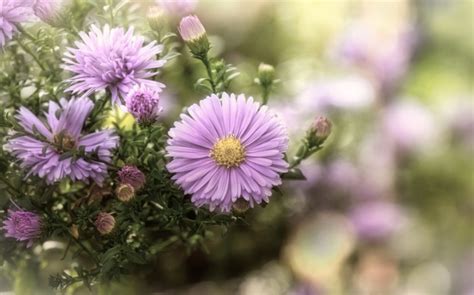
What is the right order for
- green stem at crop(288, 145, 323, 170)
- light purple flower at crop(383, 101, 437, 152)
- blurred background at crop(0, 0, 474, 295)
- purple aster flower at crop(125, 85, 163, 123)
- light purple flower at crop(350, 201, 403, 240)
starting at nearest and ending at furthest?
purple aster flower at crop(125, 85, 163, 123) → green stem at crop(288, 145, 323, 170) → blurred background at crop(0, 0, 474, 295) → light purple flower at crop(350, 201, 403, 240) → light purple flower at crop(383, 101, 437, 152)

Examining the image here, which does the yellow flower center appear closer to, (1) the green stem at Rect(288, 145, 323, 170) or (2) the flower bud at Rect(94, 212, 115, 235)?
(2) the flower bud at Rect(94, 212, 115, 235)

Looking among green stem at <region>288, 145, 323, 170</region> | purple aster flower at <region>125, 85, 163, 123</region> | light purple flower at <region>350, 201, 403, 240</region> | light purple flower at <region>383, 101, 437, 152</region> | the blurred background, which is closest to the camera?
purple aster flower at <region>125, 85, 163, 123</region>

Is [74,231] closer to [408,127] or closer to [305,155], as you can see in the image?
[305,155]

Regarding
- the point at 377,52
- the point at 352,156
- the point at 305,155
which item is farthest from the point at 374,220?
the point at 305,155

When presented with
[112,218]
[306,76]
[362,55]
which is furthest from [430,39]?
[112,218]


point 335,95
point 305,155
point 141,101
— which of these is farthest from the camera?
point 335,95

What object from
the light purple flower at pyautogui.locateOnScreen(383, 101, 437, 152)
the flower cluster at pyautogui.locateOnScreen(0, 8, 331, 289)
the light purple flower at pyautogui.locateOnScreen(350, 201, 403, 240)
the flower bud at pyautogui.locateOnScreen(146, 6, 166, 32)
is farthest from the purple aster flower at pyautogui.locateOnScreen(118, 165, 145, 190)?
the light purple flower at pyautogui.locateOnScreen(383, 101, 437, 152)
